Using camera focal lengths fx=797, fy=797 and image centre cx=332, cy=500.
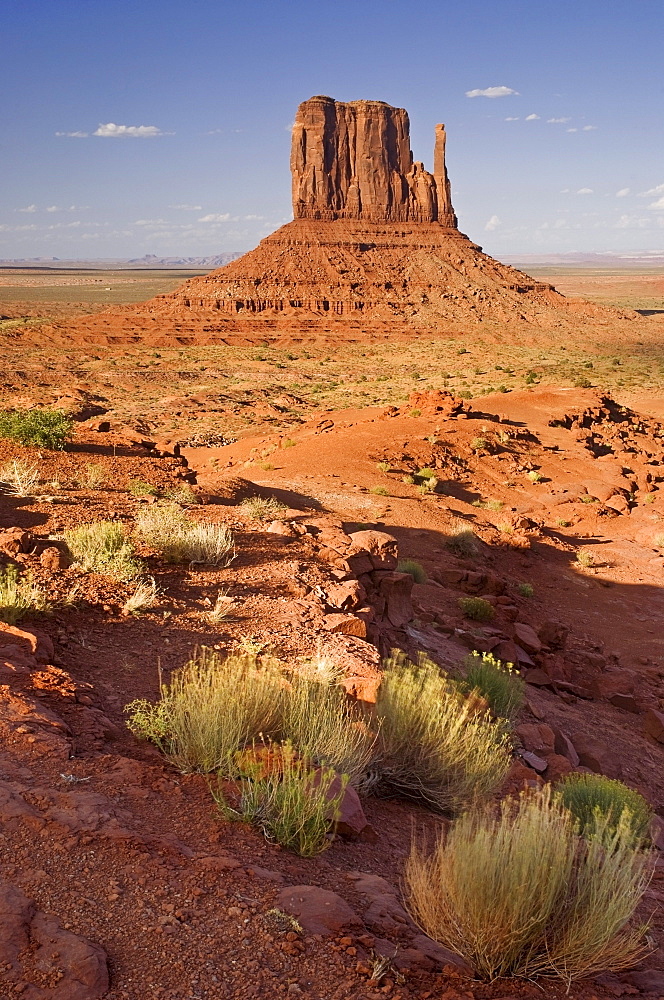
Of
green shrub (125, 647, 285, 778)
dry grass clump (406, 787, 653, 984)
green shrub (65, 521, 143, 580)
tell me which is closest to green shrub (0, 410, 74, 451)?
green shrub (65, 521, 143, 580)

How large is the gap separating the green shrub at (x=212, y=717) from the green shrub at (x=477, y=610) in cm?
600

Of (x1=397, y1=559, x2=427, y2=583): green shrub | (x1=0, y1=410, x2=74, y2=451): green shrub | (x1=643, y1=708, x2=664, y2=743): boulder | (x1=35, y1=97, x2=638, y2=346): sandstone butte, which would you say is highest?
(x1=35, y1=97, x2=638, y2=346): sandstone butte

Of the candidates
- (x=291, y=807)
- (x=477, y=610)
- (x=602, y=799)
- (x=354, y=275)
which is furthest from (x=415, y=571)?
(x=354, y=275)

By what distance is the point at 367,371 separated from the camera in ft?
155

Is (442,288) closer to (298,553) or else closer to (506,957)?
(298,553)

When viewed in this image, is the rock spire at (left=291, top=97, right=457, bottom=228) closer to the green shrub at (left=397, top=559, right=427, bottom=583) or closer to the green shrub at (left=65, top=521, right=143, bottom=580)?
the green shrub at (left=397, top=559, right=427, bottom=583)

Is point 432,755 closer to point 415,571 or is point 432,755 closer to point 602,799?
point 602,799

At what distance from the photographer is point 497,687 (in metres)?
7.43

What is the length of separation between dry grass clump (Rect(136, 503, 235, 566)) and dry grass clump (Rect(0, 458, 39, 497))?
1.55 meters

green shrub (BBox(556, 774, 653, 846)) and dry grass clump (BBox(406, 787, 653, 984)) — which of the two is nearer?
dry grass clump (BBox(406, 787, 653, 984))

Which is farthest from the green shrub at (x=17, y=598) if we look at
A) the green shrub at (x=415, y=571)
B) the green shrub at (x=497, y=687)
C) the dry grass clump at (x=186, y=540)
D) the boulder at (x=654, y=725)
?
the boulder at (x=654, y=725)

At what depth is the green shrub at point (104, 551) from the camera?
6.77m

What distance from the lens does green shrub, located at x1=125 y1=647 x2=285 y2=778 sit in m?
4.34

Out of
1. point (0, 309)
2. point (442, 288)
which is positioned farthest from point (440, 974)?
point (0, 309)
